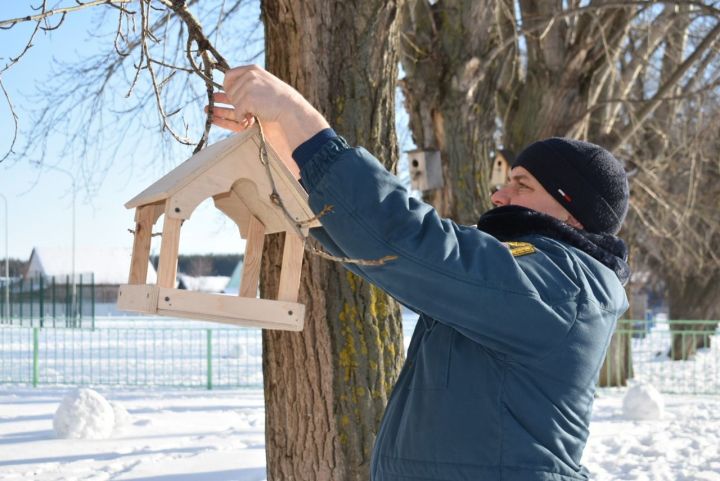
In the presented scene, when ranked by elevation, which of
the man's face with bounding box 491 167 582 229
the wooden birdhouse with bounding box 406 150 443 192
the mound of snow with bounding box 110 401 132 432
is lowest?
the mound of snow with bounding box 110 401 132 432

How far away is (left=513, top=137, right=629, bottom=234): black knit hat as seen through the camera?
1897 mm

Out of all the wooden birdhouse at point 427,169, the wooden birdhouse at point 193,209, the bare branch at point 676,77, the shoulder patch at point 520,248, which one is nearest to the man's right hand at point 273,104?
the wooden birdhouse at point 193,209

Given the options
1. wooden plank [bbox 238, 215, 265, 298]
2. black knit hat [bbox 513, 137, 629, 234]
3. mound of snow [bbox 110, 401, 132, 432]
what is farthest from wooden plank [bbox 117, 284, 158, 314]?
mound of snow [bbox 110, 401, 132, 432]

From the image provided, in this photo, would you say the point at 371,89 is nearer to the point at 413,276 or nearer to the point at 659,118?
the point at 413,276

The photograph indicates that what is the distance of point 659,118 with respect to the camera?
13.3 meters

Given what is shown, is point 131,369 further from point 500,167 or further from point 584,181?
point 584,181

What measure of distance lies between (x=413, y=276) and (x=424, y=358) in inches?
15.1

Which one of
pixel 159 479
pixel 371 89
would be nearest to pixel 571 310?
pixel 371 89

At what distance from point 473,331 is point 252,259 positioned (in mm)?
1211

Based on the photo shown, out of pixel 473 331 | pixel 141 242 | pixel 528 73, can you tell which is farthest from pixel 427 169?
pixel 473 331

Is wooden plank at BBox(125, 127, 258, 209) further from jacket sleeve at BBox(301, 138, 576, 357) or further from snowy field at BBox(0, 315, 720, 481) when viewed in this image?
snowy field at BBox(0, 315, 720, 481)

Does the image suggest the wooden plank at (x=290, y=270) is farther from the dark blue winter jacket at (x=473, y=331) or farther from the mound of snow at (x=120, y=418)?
the mound of snow at (x=120, y=418)

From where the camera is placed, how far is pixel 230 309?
2.19m

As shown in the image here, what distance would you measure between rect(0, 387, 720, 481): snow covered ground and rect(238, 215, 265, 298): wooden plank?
4.40 metres
